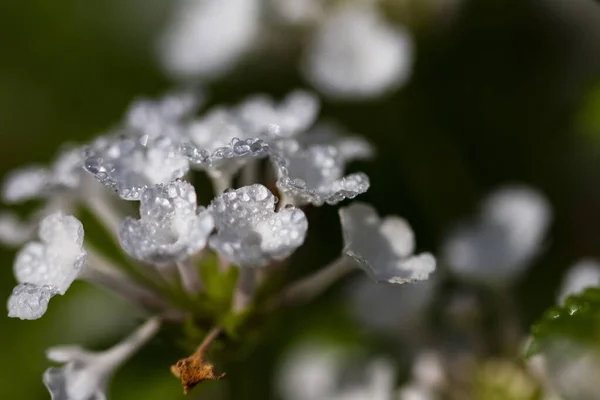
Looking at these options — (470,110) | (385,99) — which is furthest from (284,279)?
(470,110)

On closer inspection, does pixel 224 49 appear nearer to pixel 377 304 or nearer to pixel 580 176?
pixel 377 304

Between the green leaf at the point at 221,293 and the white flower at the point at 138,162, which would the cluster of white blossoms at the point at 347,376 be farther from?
the white flower at the point at 138,162

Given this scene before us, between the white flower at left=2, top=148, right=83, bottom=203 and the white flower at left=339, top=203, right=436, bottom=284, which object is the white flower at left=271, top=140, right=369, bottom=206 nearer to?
the white flower at left=339, top=203, right=436, bottom=284

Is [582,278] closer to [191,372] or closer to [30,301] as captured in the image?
[191,372]

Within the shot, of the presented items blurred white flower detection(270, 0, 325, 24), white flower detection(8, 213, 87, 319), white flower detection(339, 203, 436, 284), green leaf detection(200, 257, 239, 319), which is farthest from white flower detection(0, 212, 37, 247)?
blurred white flower detection(270, 0, 325, 24)

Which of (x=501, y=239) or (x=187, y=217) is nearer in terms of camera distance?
(x=187, y=217)

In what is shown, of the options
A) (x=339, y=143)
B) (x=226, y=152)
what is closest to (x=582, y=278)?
(x=339, y=143)
